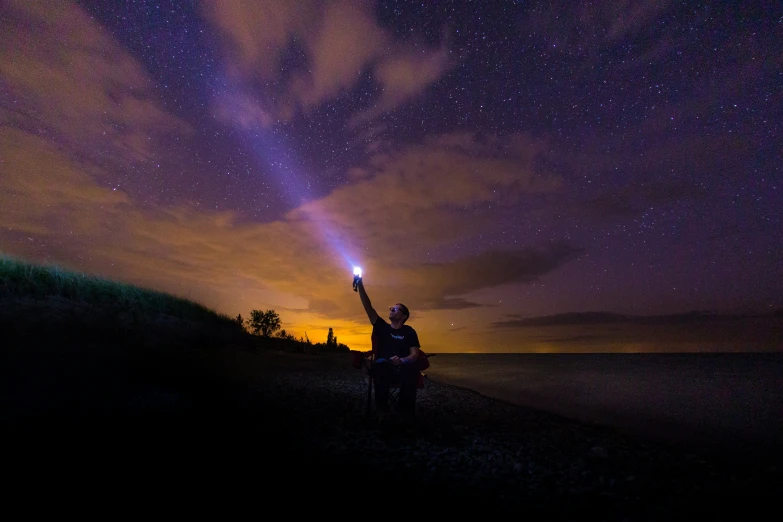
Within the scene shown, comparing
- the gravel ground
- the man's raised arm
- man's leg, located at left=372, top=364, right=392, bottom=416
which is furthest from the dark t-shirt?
the gravel ground

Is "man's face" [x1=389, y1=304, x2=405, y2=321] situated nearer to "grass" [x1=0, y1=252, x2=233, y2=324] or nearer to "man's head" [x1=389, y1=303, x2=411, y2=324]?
"man's head" [x1=389, y1=303, x2=411, y2=324]

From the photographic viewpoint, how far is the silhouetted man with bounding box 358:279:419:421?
8070 millimetres

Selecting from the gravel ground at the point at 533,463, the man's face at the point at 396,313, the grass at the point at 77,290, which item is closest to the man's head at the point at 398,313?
the man's face at the point at 396,313

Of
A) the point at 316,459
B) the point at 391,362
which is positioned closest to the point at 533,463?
the point at 391,362

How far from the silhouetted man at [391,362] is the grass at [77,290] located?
12.5 meters

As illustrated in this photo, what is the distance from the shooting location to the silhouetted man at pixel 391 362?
807 cm

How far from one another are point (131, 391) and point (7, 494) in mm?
5442

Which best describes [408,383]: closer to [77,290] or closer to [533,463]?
[533,463]

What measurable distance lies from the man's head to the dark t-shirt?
0.25 metres

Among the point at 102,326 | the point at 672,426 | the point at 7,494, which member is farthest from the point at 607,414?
the point at 102,326

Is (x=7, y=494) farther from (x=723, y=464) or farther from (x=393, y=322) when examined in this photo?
(x=723, y=464)

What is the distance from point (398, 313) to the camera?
855 centimetres

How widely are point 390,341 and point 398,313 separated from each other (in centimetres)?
66

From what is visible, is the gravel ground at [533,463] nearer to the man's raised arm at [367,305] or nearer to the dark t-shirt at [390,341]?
the dark t-shirt at [390,341]
